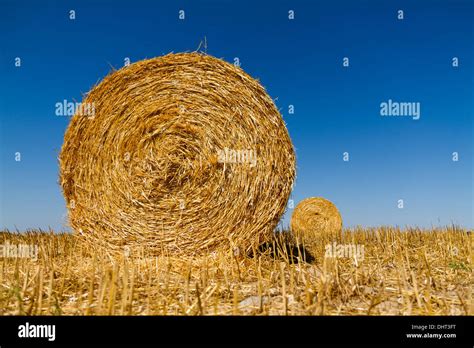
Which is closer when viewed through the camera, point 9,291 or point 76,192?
point 9,291

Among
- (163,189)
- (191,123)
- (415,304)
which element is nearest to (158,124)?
(191,123)

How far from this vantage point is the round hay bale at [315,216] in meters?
12.2

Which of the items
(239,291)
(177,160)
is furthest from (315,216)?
(239,291)

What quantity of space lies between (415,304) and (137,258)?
3.26 metres

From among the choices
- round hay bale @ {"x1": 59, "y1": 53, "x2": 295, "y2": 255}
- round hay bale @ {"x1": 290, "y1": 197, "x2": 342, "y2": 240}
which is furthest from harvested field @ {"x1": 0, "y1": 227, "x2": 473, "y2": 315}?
round hay bale @ {"x1": 290, "y1": 197, "x2": 342, "y2": 240}

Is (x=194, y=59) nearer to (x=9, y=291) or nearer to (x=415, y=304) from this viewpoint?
(x=9, y=291)

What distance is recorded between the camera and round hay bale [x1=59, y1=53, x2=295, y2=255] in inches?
207

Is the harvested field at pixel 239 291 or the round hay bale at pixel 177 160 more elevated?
the round hay bale at pixel 177 160

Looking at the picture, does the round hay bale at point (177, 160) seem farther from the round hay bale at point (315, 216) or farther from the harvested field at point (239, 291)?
the round hay bale at point (315, 216)

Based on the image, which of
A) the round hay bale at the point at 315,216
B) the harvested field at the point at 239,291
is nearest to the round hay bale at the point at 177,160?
the harvested field at the point at 239,291

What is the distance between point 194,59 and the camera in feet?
17.7

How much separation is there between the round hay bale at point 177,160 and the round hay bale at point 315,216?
23.3ft

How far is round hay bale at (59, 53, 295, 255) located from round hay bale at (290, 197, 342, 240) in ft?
23.3

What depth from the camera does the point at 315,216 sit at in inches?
490
